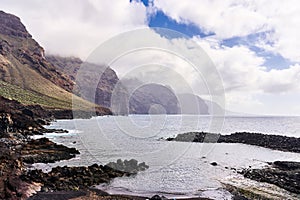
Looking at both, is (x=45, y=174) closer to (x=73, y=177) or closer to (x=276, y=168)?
(x=73, y=177)

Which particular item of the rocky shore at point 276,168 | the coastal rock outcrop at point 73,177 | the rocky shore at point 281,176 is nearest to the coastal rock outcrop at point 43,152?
the coastal rock outcrop at point 73,177

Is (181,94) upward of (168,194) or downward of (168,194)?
upward

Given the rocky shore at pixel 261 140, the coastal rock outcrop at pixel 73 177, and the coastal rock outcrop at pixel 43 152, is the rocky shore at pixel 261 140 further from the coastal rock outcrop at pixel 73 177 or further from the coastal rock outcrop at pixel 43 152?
the coastal rock outcrop at pixel 73 177

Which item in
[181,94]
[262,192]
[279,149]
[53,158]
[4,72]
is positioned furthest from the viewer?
[4,72]

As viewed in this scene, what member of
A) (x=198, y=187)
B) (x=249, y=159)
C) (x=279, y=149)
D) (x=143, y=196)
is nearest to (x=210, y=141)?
(x=279, y=149)

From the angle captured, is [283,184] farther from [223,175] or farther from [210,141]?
[210,141]

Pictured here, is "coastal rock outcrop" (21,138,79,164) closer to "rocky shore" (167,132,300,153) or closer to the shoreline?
the shoreline

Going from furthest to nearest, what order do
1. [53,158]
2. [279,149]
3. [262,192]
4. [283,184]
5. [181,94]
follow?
[279,149]
[53,158]
[283,184]
[262,192]
[181,94]

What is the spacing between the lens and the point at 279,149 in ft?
215

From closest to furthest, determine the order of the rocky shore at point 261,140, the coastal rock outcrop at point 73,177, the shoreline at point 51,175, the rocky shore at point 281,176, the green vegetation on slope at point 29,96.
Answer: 1. the shoreline at point 51,175
2. the coastal rock outcrop at point 73,177
3. the rocky shore at point 281,176
4. the rocky shore at point 261,140
5. the green vegetation on slope at point 29,96

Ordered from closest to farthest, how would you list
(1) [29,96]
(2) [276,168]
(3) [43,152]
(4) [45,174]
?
(4) [45,174], (2) [276,168], (3) [43,152], (1) [29,96]

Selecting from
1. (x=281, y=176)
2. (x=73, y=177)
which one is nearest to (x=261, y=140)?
(x=281, y=176)

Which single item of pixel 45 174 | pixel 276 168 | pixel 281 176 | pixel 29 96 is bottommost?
pixel 45 174

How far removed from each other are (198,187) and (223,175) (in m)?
7.61
